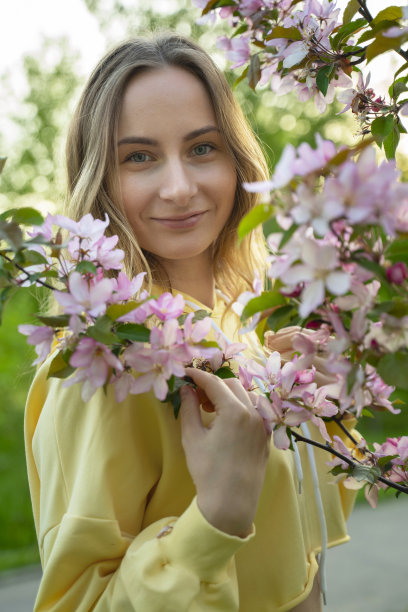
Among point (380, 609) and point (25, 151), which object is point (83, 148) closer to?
point (380, 609)

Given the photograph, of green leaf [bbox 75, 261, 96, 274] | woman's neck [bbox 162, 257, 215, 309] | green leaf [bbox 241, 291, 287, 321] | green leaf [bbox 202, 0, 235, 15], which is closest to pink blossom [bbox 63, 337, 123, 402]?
green leaf [bbox 75, 261, 96, 274]

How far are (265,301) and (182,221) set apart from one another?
78cm

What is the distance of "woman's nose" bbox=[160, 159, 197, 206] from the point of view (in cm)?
162

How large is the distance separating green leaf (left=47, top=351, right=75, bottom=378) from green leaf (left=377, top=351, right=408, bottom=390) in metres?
0.49

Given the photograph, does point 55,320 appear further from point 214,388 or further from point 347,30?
point 347,30

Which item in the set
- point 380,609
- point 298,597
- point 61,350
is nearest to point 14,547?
point 380,609

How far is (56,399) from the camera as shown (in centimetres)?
146

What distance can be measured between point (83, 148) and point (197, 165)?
13.9 inches

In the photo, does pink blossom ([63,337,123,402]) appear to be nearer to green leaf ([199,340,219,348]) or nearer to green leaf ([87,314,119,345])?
green leaf ([87,314,119,345])

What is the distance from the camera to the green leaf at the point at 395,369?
85cm

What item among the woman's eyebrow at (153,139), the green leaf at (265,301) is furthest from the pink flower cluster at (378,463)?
the woman's eyebrow at (153,139)

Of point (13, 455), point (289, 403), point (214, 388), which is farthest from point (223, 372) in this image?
point (13, 455)

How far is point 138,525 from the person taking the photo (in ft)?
4.72

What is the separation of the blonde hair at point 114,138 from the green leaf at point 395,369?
0.82 meters
